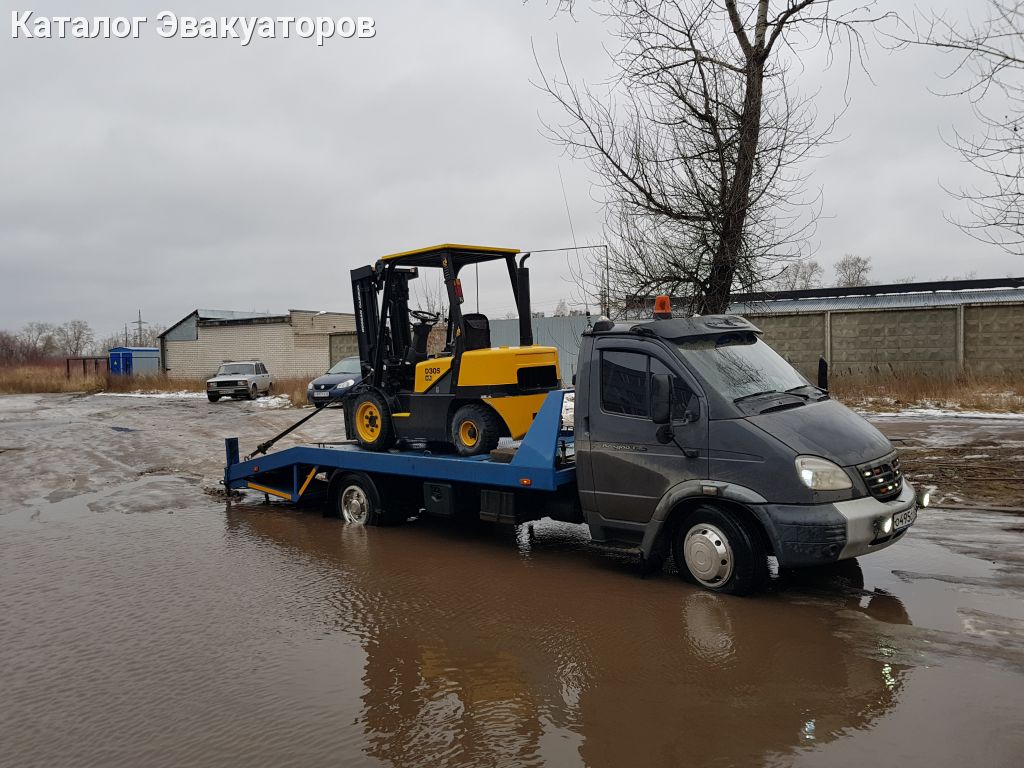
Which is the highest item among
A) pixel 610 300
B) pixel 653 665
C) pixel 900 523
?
pixel 610 300

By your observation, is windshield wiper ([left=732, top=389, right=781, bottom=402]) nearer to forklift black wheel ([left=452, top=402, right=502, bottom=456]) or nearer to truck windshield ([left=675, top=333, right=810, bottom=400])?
truck windshield ([left=675, top=333, right=810, bottom=400])

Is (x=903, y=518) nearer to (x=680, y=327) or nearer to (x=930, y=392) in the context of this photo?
(x=680, y=327)

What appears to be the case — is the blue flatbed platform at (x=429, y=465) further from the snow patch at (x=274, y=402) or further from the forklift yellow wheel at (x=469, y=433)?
the snow patch at (x=274, y=402)

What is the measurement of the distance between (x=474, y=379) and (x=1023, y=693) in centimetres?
524

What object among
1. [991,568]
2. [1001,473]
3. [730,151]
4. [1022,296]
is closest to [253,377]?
[730,151]

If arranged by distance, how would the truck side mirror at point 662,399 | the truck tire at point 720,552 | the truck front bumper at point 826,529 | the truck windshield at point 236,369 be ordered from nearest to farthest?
the truck front bumper at point 826,529 < the truck tire at point 720,552 < the truck side mirror at point 662,399 < the truck windshield at point 236,369

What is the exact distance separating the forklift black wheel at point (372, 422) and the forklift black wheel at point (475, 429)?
3.41 feet

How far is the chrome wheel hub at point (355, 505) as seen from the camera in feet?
30.0

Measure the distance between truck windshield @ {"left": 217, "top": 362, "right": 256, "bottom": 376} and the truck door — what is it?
2766 cm

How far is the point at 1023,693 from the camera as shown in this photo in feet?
13.8

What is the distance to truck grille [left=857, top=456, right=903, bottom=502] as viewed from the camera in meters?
5.74

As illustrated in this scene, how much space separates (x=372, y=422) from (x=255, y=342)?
37.2m

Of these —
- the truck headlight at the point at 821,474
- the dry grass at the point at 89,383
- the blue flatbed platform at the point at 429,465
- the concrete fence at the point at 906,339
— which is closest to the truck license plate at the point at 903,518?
the truck headlight at the point at 821,474

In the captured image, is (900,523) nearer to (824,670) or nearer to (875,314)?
(824,670)
